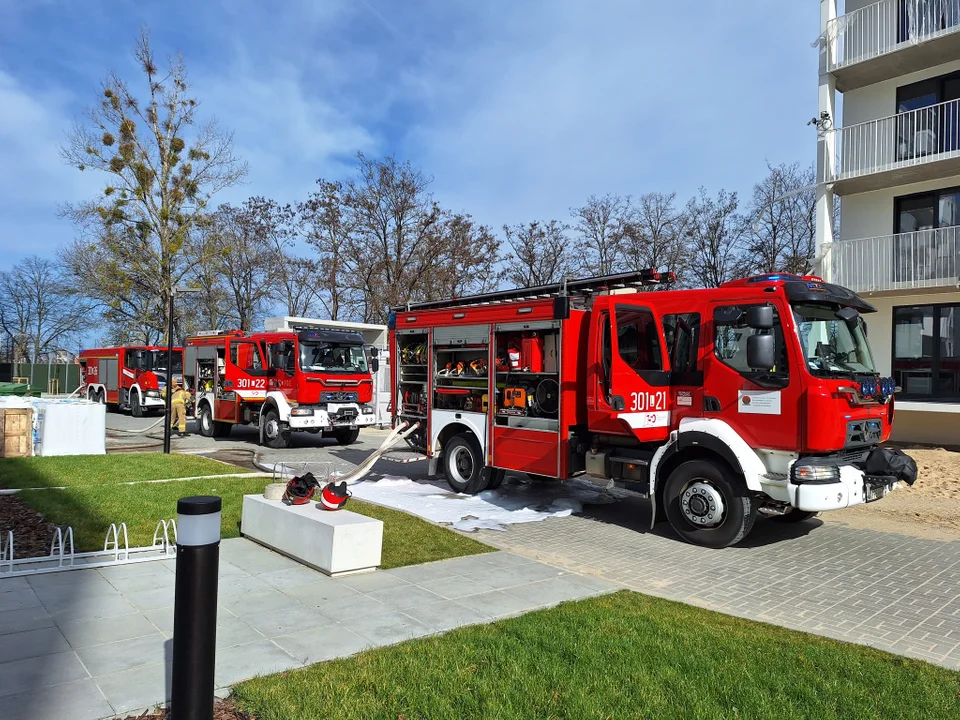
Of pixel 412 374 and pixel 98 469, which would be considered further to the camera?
pixel 412 374

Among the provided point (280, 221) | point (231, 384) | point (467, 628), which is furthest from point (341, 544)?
point (280, 221)

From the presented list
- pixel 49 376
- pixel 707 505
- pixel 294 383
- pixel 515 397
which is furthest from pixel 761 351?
pixel 49 376

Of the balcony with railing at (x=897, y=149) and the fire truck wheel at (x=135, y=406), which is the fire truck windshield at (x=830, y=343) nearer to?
the balcony with railing at (x=897, y=149)

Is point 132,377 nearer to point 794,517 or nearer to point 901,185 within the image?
point 794,517

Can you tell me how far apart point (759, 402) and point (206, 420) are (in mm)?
16318

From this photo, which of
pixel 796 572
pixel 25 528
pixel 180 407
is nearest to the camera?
pixel 796 572

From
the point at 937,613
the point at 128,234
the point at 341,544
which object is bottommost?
the point at 937,613

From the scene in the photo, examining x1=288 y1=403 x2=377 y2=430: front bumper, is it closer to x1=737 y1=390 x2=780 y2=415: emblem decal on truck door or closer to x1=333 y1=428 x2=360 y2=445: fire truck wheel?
x1=333 y1=428 x2=360 y2=445: fire truck wheel

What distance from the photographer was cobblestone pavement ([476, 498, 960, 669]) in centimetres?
534

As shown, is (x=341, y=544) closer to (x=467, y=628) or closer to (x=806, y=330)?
(x=467, y=628)

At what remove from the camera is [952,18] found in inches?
A: 603

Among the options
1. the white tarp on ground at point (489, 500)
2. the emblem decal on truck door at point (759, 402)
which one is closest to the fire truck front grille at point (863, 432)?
the emblem decal on truck door at point (759, 402)

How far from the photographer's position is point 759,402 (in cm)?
730

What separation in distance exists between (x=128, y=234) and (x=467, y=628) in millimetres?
25735
